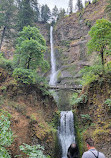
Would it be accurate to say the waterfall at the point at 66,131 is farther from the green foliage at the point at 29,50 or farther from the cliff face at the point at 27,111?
the green foliage at the point at 29,50

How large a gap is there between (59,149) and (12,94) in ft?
25.3

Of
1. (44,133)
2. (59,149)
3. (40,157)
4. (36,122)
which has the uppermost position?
(40,157)

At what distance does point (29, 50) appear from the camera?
1398cm

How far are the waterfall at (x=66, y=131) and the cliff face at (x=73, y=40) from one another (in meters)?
12.9

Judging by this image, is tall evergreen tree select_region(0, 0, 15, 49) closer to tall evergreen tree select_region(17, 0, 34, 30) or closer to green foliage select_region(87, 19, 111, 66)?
tall evergreen tree select_region(17, 0, 34, 30)

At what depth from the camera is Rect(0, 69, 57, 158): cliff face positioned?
9163mm

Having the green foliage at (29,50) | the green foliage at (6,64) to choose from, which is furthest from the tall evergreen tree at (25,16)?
the green foliage at (6,64)

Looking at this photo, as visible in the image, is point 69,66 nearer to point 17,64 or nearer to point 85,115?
point 17,64

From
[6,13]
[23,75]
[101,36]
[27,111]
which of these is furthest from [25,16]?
[27,111]

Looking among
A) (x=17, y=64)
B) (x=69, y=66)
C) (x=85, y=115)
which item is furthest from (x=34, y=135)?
(x=69, y=66)

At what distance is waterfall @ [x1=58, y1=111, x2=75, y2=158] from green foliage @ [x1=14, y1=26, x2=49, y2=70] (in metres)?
7.16

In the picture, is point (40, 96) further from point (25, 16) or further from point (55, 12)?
point (55, 12)

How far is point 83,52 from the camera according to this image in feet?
108

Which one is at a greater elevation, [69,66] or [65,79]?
[69,66]
